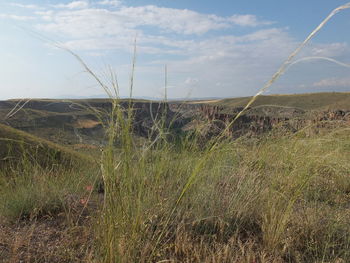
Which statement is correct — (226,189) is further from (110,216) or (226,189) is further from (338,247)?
(110,216)

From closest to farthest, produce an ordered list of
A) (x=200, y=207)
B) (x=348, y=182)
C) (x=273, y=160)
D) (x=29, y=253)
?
(x=29, y=253), (x=200, y=207), (x=273, y=160), (x=348, y=182)

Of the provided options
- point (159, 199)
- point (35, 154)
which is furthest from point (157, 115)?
point (35, 154)

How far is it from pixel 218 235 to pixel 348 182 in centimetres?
205

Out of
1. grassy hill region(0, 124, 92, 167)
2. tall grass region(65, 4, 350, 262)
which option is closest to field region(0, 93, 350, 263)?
tall grass region(65, 4, 350, 262)

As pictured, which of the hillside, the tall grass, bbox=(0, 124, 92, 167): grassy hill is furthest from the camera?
bbox=(0, 124, 92, 167): grassy hill

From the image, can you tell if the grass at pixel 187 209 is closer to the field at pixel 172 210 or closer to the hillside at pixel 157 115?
the field at pixel 172 210

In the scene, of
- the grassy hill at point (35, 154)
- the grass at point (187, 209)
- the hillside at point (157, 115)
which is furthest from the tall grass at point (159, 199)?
the grassy hill at point (35, 154)

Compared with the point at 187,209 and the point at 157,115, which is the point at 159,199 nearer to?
the point at 187,209

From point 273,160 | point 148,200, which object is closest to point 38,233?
point 148,200

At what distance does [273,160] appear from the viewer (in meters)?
2.88

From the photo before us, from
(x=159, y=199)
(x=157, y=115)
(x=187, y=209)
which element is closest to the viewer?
(x=159, y=199)

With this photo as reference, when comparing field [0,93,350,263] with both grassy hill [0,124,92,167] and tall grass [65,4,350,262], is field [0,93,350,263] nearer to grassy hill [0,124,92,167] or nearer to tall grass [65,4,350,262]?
tall grass [65,4,350,262]

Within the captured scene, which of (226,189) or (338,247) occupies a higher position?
(226,189)

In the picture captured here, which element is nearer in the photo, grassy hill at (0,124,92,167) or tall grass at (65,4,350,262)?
tall grass at (65,4,350,262)
